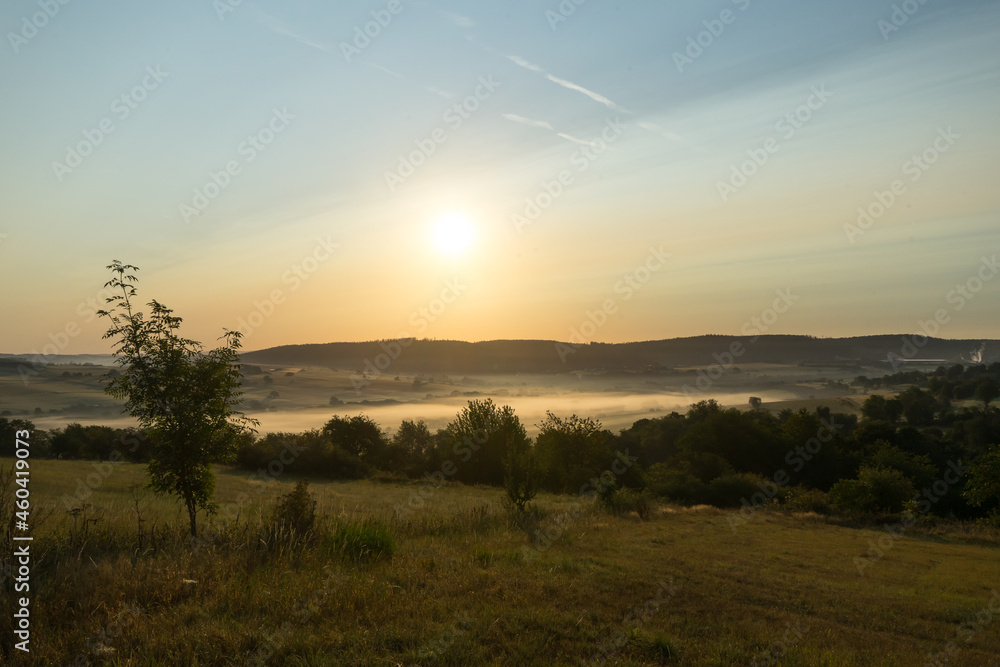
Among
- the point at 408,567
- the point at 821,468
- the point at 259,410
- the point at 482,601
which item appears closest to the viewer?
the point at 482,601

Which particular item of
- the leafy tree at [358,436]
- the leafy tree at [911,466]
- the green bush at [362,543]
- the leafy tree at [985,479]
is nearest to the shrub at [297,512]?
the green bush at [362,543]

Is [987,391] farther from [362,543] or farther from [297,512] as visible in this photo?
[297,512]

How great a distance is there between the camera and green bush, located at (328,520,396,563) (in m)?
10.5

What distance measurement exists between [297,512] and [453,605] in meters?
5.33

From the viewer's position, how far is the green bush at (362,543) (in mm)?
10469

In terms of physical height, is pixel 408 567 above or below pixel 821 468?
above

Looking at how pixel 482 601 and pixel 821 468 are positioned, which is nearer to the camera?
pixel 482 601

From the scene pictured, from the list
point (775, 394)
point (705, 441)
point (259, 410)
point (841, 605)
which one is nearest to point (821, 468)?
point (705, 441)

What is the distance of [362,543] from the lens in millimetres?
10781

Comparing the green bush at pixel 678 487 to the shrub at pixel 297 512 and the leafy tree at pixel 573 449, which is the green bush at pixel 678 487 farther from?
the shrub at pixel 297 512

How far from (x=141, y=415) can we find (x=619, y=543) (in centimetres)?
1220

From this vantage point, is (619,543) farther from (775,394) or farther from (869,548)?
(775,394)

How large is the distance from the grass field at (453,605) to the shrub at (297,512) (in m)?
0.48

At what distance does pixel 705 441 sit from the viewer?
6359cm
